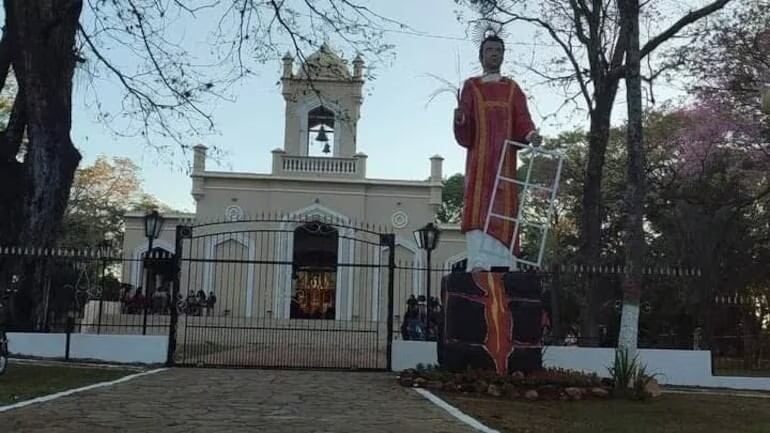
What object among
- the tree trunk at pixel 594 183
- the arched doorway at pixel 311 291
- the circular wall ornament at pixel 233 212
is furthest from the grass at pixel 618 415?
the circular wall ornament at pixel 233 212

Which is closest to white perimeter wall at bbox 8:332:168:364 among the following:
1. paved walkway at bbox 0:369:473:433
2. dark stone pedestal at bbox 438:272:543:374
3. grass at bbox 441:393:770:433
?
paved walkway at bbox 0:369:473:433

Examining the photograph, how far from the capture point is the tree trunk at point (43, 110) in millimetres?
12312

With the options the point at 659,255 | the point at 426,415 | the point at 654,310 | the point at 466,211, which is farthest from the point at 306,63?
the point at 654,310

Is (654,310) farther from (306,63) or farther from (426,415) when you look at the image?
(426,415)

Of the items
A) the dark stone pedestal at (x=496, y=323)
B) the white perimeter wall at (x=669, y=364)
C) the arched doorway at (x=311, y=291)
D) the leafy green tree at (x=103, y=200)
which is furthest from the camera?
the leafy green tree at (x=103, y=200)

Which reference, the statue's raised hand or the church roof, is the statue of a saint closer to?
the statue's raised hand

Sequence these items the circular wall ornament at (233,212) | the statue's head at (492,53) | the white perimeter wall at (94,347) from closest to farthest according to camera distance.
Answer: the statue's head at (492,53) < the white perimeter wall at (94,347) < the circular wall ornament at (233,212)

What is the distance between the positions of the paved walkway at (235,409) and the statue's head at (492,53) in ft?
15.0

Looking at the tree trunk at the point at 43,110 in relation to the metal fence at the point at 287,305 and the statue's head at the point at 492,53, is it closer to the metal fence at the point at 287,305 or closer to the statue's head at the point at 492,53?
the metal fence at the point at 287,305

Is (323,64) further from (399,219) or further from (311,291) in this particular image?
(399,219)

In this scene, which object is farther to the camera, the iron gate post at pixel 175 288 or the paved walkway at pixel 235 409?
the iron gate post at pixel 175 288

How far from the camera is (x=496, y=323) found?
33.2 feet

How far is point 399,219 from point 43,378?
19.4 m

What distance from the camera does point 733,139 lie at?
21422 millimetres
